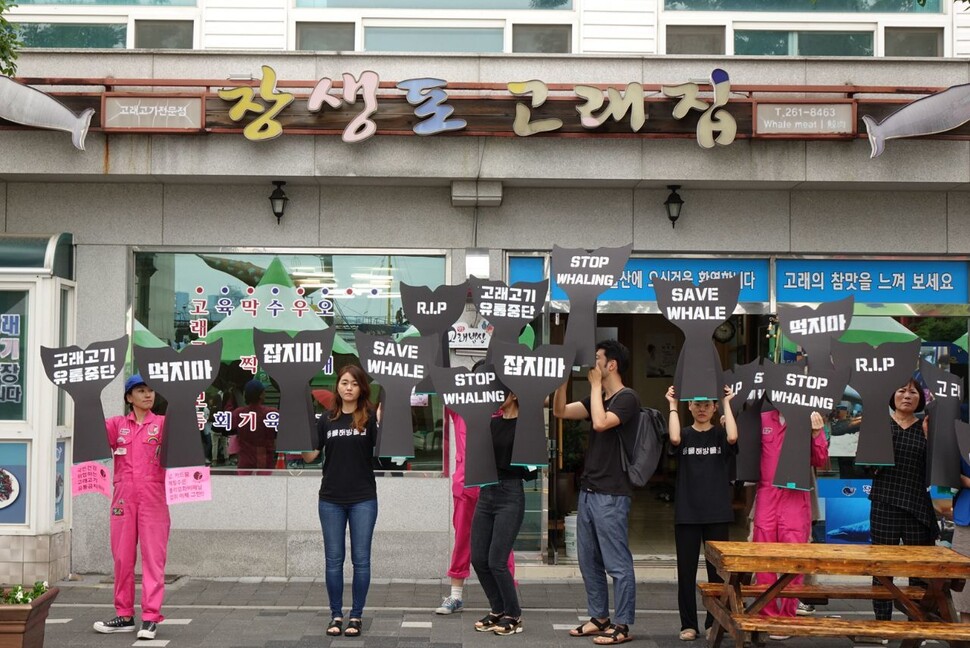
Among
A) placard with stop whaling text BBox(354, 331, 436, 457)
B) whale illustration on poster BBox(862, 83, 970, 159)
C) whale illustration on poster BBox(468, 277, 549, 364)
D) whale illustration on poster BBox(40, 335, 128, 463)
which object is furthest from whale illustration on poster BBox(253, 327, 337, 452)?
whale illustration on poster BBox(862, 83, 970, 159)

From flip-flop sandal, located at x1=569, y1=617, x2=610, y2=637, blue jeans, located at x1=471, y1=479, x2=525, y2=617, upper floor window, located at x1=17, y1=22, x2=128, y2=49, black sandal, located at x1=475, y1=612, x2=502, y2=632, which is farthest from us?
upper floor window, located at x1=17, y1=22, x2=128, y2=49

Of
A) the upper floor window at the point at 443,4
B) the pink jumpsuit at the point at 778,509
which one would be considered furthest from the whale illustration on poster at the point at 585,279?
the upper floor window at the point at 443,4

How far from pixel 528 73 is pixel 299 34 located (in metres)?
2.19

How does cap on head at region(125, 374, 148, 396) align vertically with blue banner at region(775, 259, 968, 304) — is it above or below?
below

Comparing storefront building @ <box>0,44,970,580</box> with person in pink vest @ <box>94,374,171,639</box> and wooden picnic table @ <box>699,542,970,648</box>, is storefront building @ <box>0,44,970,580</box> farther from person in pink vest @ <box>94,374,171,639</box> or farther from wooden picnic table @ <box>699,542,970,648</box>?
wooden picnic table @ <box>699,542,970,648</box>

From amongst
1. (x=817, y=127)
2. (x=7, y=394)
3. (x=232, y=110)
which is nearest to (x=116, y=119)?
(x=232, y=110)

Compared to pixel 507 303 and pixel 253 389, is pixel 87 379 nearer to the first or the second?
pixel 253 389

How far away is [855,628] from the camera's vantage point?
6.33m

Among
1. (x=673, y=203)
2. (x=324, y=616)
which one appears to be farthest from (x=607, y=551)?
(x=673, y=203)

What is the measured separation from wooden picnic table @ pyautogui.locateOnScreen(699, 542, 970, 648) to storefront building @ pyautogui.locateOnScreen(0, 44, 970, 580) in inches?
126

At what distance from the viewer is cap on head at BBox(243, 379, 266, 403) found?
9.78 metres

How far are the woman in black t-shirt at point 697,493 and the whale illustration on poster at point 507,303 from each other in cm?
124

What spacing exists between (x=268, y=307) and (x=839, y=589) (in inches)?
213

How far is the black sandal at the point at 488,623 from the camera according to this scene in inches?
299
